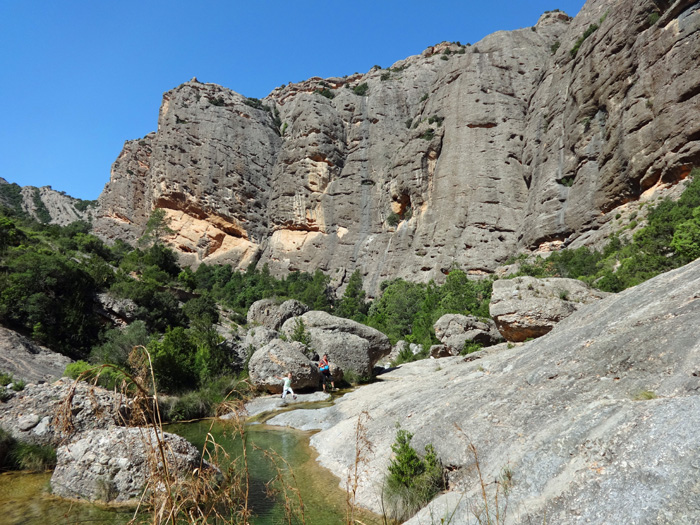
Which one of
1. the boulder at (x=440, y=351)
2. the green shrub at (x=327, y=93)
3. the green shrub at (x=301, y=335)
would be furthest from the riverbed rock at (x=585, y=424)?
the green shrub at (x=327, y=93)

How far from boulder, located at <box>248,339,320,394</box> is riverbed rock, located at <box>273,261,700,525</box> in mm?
7374

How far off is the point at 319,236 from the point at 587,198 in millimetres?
31837

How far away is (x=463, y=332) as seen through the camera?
2058cm

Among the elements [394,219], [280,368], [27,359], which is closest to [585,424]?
[280,368]

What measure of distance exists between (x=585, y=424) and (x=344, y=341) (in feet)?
47.3

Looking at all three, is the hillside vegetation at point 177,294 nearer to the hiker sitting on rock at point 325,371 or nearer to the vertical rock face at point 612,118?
the hiker sitting on rock at point 325,371

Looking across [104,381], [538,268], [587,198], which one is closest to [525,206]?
[587,198]

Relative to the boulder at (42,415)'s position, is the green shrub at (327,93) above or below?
above

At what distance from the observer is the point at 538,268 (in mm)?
30891

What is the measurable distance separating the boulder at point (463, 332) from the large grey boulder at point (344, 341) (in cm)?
337

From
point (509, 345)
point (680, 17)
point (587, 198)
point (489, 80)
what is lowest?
point (509, 345)

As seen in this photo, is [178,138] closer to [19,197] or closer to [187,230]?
[187,230]

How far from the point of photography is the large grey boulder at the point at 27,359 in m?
12.8

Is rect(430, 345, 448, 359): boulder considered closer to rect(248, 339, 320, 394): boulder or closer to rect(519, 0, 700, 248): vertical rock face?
rect(248, 339, 320, 394): boulder
